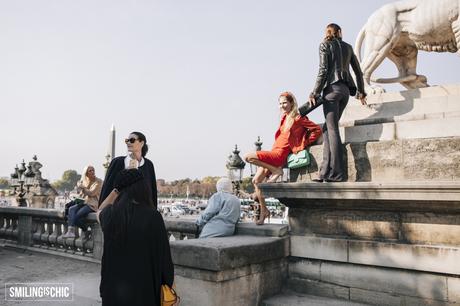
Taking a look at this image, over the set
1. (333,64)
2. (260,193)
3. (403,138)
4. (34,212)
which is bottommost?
(34,212)

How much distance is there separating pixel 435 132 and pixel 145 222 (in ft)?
10.8

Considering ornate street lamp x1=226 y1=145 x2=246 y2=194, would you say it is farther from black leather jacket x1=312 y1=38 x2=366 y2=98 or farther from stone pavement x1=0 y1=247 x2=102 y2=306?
black leather jacket x1=312 y1=38 x2=366 y2=98

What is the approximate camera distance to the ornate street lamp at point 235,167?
68.6 feet

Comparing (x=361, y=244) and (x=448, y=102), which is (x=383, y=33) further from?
(x=361, y=244)

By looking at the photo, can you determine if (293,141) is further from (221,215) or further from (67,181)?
(67,181)

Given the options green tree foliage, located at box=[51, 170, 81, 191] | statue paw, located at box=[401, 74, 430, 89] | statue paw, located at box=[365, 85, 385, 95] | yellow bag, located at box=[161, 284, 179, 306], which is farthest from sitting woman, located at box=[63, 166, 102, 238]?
green tree foliage, located at box=[51, 170, 81, 191]

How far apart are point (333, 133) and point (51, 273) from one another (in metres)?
5.37

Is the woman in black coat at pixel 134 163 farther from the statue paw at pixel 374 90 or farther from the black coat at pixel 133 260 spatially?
the statue paw at pixel 374 90

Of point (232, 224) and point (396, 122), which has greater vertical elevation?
point (396, 122)

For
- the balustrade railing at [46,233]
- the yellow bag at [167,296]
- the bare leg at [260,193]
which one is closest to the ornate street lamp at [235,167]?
the balustrade railing at [46,233]

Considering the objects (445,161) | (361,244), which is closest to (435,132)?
(445,161)

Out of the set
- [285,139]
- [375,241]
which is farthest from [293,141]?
[375,241]

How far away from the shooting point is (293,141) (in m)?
5.26

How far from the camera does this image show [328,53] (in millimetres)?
5023
